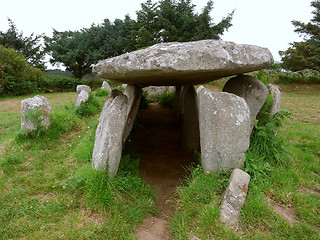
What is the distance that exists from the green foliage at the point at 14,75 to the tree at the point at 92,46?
7.69m

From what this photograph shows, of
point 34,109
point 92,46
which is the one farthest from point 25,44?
point 34,109

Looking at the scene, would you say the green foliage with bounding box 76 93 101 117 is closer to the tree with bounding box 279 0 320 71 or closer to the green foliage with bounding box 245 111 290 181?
the green foliage with bounding box 245 111 290 181

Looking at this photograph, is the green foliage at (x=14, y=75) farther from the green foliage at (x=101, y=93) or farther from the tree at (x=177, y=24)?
the tree at (x=177, y=24)

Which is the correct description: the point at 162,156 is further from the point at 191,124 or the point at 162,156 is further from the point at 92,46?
the point at 92,46

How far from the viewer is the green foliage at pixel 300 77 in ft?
47.3

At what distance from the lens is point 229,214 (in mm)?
2686

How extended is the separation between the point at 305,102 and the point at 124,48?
55.5ft

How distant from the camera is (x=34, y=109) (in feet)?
18.3

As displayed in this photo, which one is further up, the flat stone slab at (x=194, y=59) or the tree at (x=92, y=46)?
the tree at (x=92, y=46)

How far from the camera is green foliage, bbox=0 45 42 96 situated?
44.2ft

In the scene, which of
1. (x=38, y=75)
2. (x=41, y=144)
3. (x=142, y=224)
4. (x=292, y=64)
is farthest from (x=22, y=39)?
(x=142, y=224)

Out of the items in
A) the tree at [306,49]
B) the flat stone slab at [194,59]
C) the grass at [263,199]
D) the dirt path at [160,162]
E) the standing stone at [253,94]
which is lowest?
the dirt path at [160,162]

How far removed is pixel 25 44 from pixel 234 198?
92.0 ft

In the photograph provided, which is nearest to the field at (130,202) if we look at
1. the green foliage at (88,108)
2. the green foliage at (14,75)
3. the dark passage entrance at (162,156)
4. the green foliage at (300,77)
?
the dark passage entrance at (162,156)
